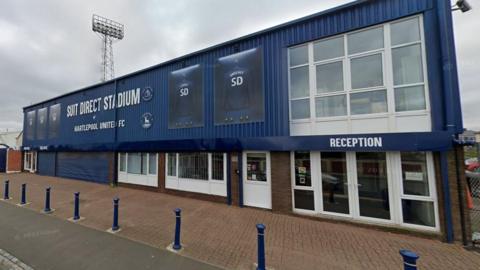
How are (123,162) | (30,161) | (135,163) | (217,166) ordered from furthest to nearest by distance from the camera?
(30,161)
(123,162)
(135,163)
(217,166)

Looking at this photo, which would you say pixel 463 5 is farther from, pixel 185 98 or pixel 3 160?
pixel 3 160

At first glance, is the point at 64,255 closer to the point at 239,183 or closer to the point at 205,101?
the point at 239,183

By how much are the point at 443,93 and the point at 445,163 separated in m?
1.90

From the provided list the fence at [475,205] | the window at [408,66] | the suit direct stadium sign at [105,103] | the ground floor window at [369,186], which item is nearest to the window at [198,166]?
the ground floor window at [369,186]

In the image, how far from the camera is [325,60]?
23.6 feet

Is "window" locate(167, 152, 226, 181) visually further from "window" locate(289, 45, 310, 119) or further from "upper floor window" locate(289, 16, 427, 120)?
"upper floor window" locate(289, 16, 427, 120)

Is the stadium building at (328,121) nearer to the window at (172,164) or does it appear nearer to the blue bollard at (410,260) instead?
the window at (172,164)

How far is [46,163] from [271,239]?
22.6 meters

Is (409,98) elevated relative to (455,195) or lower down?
elevated

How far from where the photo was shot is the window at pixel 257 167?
8156 millimetres

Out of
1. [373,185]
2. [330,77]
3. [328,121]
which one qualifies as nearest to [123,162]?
[328,121]

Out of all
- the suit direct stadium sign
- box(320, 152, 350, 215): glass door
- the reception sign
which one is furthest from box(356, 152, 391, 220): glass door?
the suit direct stadium sign

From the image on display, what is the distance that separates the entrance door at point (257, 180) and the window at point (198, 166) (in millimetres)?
1170

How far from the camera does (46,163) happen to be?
1862 cm
